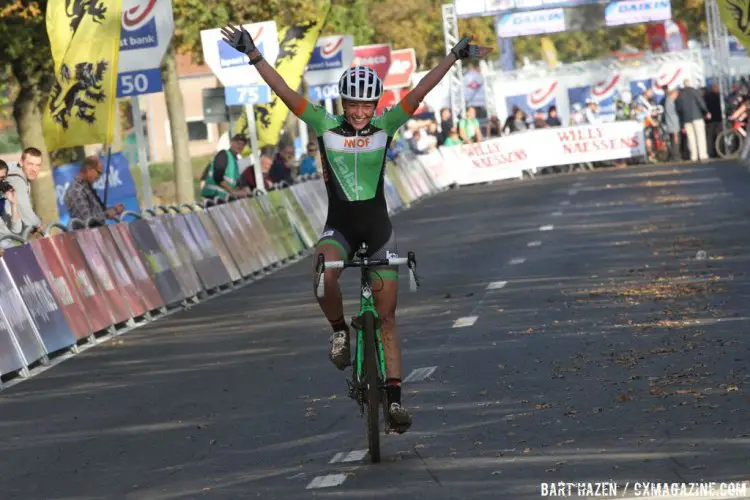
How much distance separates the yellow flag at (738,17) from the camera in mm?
26359

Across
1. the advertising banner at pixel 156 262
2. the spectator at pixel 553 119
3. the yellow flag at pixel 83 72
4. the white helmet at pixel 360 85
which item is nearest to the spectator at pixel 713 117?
the spectator at pixel 553 119

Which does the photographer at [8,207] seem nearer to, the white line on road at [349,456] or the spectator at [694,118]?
the white line on road at [349,456]

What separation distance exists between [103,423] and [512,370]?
9.14ft

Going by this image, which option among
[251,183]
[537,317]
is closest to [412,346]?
[537,317]

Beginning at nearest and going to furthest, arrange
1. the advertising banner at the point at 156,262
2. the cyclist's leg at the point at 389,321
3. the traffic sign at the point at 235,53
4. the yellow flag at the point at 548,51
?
the cyclist's leg at the point at 389,321, the advertising banner at the point at 156,262, the traffic sign at the point at 235,53, the yellow flag at the point at 548,51

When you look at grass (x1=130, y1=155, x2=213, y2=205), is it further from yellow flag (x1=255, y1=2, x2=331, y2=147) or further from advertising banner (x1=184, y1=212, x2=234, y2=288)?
advertising banner (x1=184, y1=212, x2=234, y2=288)

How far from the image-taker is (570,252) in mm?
24922

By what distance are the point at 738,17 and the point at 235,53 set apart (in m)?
8.71

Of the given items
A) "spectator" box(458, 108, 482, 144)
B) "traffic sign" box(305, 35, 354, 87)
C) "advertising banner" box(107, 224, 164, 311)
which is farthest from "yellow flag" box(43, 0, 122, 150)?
"spectator" box(458, 108, 482, 144)

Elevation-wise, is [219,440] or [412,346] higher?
[219,440]

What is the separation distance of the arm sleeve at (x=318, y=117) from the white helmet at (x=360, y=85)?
0.26 metres

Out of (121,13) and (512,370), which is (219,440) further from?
(121,13)

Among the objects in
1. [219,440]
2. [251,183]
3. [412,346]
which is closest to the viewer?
[219,440]

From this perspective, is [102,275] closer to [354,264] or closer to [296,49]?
[354,264]
